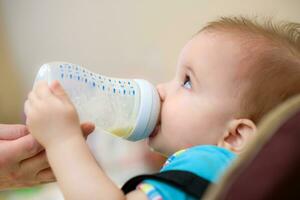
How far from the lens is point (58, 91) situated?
720 mm

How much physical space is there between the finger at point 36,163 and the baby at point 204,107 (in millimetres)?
141

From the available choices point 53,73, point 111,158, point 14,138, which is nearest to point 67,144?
point 53,73

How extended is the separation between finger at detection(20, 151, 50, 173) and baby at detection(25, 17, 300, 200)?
0.46ft

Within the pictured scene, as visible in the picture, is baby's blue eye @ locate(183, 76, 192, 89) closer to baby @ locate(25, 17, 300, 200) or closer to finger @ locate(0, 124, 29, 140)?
baby @ locate(25, 17, 300, 200)

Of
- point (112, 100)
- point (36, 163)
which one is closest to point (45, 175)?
point (36, 163)

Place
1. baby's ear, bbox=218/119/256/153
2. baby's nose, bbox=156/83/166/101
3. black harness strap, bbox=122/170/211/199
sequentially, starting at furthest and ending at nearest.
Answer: baby's nose, bbox=156/83/166/101 → baby's ear, bbox=218/119/256/153 → black harness strap, bbox=122/170/211/199

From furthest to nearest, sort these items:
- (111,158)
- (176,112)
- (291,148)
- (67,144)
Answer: (111,158), (176,112), (67,144), (291,148)

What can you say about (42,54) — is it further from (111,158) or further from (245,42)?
(245,42)

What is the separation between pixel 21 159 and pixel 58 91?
0.64 ft

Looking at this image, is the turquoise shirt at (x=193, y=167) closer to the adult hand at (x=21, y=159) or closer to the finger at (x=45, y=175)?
the adult hand at (x=21, y=159)

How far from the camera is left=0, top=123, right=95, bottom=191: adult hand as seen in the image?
2.65ft

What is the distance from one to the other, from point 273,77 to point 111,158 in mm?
592

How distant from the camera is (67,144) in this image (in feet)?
2.22

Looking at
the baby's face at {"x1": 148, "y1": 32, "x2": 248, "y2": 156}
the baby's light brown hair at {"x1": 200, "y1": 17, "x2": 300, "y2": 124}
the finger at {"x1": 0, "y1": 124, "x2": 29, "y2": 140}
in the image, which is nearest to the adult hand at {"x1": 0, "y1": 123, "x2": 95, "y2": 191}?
the finger at {"x1": 0, "y1": 124, "x2": 29, "y2": 140}
